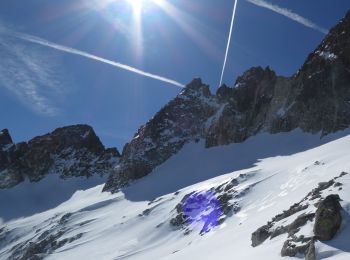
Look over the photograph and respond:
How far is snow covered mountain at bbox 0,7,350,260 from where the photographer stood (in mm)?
28328

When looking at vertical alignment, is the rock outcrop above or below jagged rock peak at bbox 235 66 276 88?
below

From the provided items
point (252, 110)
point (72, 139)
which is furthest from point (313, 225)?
point (72, 139)

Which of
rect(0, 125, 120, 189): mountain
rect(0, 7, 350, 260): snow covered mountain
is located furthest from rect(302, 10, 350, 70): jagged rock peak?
rect(0, 125, 120, 189): mountain

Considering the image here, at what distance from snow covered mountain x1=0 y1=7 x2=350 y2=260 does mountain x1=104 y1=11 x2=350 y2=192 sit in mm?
252

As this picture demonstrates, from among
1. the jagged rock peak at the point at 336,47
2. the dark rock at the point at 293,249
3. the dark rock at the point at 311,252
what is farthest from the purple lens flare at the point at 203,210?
the jagged rock peak at the point at 336,47

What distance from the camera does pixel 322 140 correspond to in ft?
225

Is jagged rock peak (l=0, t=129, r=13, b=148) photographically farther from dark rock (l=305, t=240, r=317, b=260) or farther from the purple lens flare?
dark rock (l=305, t=240, r=317, b=260)

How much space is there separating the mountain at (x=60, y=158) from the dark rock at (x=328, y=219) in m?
110

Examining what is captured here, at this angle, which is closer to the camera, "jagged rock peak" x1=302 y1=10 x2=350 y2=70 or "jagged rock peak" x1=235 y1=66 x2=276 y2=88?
"jagged rock peak" x1=302 y1=10 x2=350 y2=70

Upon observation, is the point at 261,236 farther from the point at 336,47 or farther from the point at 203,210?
the point at 336,47

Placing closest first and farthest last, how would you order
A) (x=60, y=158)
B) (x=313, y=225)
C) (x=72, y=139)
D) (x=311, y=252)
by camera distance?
(x=311, y=252) < (x=313, y=225) < (x=60, y=158) < (x=72, y=139)

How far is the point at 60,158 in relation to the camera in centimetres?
13450

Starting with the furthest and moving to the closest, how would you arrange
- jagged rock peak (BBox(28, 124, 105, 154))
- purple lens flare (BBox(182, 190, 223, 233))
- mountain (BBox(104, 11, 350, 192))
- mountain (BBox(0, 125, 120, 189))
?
jagged rock peak (BBox(28, 124, 105, 154))
mountain (BBox(0, 125, 120, 189))
mountain (BBox(104, 11, 350, 192))
purple lens flare (BBox(182, 190, 223, 233))

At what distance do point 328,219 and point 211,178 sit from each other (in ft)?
168
